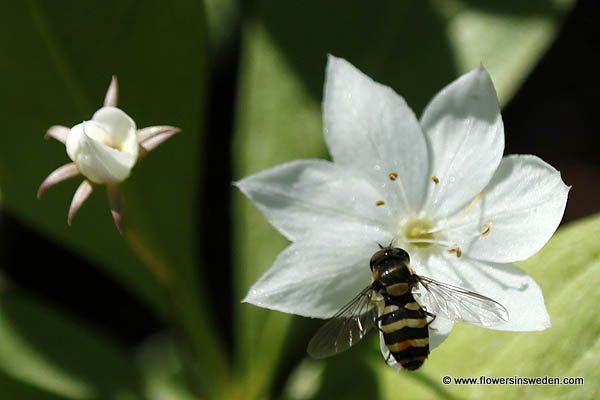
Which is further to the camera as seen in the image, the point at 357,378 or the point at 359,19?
the point at 359,19

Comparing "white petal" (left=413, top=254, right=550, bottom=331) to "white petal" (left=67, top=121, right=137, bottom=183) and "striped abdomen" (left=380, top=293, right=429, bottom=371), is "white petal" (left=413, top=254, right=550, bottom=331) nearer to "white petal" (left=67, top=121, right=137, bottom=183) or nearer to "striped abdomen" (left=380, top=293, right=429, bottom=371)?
"striped abdomen" (left=380, top=293, right=429, bottom=371)

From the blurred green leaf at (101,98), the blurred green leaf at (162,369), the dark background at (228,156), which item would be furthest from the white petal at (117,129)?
the dark background at (228,156)

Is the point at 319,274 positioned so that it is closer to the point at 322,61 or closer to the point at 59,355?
the point at 322,61

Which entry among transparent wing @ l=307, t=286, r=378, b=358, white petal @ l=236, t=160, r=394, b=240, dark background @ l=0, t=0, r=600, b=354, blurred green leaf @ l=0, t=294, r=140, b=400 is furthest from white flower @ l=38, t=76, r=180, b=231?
dark background @ l=0, t=0, r=600, b=354

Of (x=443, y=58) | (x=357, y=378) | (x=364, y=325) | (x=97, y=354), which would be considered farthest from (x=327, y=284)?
(x=97, y=354)

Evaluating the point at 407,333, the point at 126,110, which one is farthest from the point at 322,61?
the point at 407,333

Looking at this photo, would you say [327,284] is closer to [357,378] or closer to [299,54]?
[357,378]
